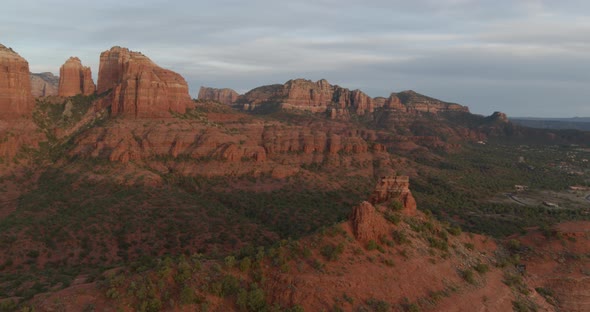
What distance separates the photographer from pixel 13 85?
84625 millimetres

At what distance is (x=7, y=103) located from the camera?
83.9 metres

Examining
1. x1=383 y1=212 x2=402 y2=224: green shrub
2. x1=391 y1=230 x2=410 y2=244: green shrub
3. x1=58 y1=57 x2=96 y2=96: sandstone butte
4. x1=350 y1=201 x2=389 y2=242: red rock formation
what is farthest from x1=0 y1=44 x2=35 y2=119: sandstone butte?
x1=391 y1=230 x2=410 y2=244: green shrub

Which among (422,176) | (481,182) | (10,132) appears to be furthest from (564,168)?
(10,132)

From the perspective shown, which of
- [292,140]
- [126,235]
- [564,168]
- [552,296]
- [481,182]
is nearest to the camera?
[552,296]

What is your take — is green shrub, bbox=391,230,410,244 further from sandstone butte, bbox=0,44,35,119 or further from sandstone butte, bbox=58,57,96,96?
sandstone butte, bbox=58,57,96,96

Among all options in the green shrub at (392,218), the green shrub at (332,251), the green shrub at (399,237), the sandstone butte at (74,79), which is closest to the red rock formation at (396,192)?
the green shrub at (392,218)

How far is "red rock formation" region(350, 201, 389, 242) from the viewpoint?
97.7 feet

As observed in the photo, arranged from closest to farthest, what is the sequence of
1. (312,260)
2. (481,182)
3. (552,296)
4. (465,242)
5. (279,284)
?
1. (279,284)
2. (312,260)
3. (552,296)
4. (465,242)
5. (481,182)

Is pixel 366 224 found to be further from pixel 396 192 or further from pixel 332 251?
pixel 396 192

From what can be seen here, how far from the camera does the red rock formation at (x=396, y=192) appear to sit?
3791 cm

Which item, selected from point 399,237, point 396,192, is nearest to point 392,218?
point 399,237

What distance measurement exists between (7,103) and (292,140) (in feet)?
225

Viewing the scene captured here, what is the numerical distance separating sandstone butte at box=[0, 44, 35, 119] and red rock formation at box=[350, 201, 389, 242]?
88710mm

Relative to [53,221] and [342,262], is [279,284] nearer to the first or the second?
[342,262]
